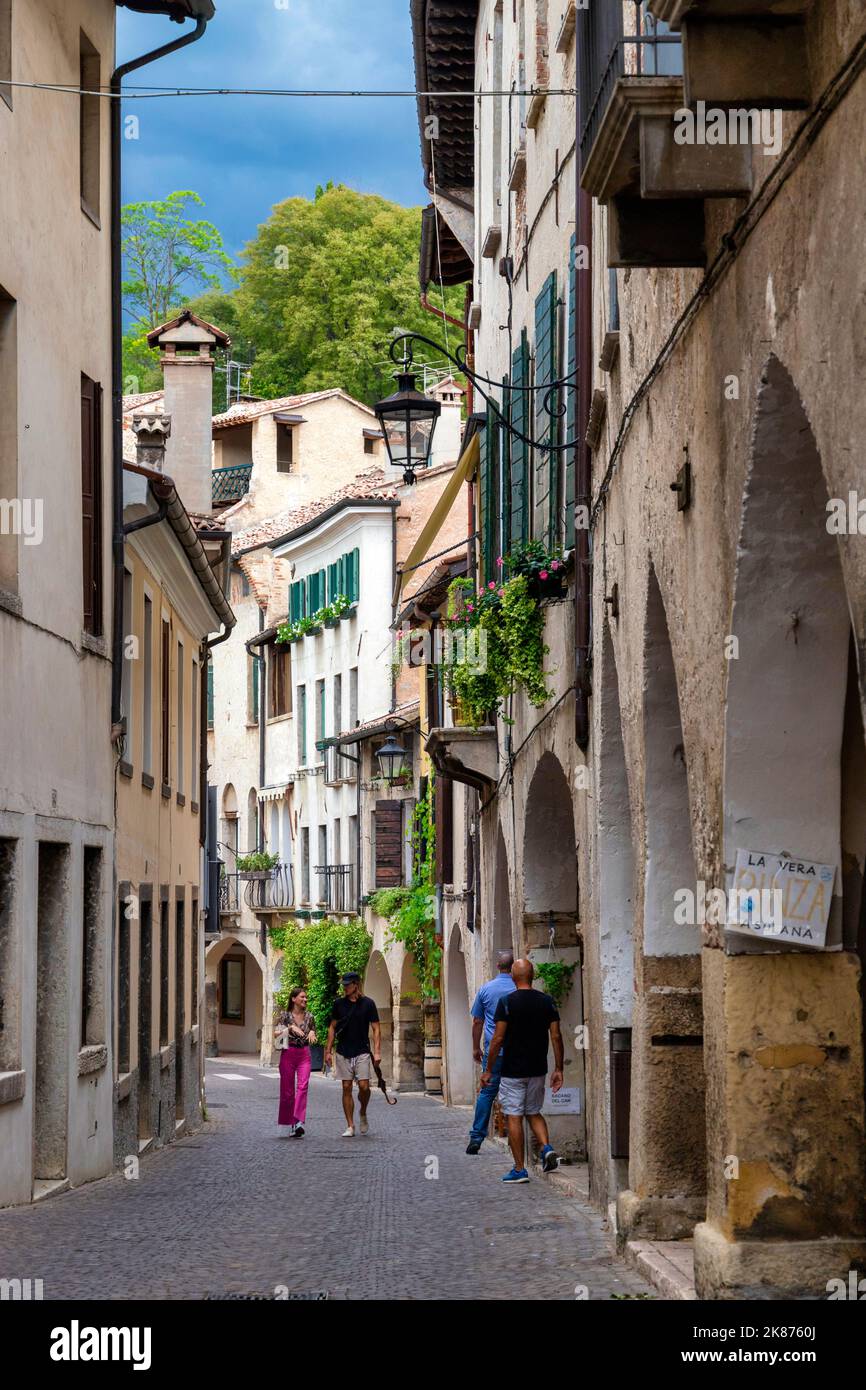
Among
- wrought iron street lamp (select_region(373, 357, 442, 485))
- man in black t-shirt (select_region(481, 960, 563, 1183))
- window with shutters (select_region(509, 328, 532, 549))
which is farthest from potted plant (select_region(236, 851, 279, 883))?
man in black t-shirt (select_region(481, 960, 563, 1183))

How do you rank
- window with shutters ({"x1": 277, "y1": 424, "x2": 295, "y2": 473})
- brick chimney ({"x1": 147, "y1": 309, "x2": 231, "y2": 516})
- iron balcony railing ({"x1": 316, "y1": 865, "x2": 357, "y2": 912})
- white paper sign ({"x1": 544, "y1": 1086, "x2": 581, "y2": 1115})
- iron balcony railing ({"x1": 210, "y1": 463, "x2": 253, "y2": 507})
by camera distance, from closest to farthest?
white paper sign ({"x1": 544, "y1": 1086, "x2": 581, "y2": 1115}), brick chimney ({"x1": 147, "y1": 309, "x2": 231, "y2": 516}), iron balcony railing ({"x1": 316, "y1": 865, "x2": 357, "y2": 912}), window with shutters ({"x1": 277, "y1": 424, "x2": 295, "y2": 473}), iron balcony railing ({"x1": 210, "y1": 463, "x2": 253, "y2": 507})

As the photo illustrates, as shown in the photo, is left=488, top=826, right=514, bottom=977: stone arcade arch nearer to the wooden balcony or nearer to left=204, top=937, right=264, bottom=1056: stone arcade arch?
the wooden balcony

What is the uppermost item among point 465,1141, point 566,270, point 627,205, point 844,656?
point 566,270

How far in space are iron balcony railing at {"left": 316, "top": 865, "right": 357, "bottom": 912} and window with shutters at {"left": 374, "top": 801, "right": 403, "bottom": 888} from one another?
2.52 meters

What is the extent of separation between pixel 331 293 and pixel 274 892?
22.2 meters

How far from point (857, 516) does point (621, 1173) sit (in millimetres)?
6632

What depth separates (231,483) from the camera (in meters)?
59.5

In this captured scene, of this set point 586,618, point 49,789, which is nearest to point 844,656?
point 586,618

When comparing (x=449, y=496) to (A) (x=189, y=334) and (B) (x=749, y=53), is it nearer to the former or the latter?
(A) (x=189, y=334)

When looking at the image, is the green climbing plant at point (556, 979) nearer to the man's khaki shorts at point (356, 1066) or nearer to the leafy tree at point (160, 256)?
the man's khaki shorts at point (356, 1066)

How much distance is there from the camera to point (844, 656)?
6648 millimetres

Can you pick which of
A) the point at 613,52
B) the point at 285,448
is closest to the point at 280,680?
the point at 285,448

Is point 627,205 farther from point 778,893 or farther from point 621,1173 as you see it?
point 621,1173

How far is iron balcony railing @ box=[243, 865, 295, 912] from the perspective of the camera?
48.6 meters
